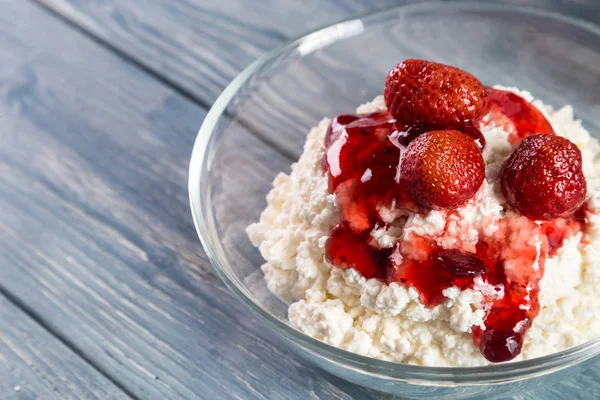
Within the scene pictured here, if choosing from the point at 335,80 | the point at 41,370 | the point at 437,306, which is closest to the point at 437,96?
the point at 437,306

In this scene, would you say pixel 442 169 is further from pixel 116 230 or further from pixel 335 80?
pixel 116 230

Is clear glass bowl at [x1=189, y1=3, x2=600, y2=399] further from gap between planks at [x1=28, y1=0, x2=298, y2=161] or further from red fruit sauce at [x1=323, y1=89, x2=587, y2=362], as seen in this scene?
red fruit sauce at [x1=323, y1=89, x2=587, y2=362]

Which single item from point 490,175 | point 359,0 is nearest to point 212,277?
point 490,175

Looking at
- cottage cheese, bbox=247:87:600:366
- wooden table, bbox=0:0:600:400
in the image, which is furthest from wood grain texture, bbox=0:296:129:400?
cottage cheese, bbox=247:87:600:366

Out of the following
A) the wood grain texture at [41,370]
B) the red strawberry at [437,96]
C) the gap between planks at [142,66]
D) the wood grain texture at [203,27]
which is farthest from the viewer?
the wood grain texture at [203,27]

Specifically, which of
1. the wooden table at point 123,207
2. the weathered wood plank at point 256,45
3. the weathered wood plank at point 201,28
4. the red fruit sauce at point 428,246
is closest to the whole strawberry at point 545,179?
the red fruit sauce at point 428,246

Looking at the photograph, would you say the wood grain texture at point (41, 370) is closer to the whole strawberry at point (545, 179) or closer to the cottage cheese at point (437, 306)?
the cottage cheese at point (437, 306)

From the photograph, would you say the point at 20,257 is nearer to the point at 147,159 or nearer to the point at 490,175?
the point at 147,159
